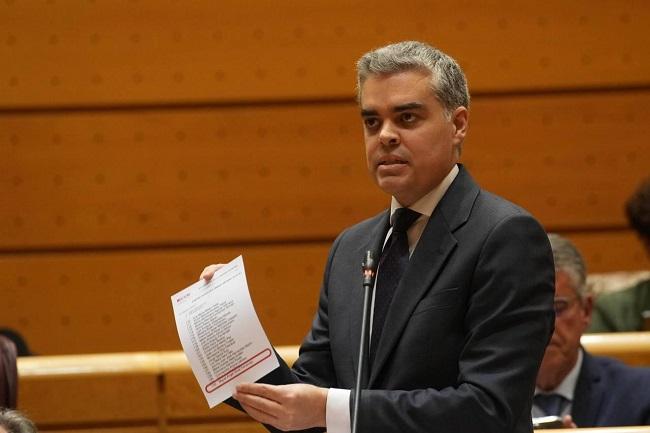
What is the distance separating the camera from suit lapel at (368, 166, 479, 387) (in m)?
1.84

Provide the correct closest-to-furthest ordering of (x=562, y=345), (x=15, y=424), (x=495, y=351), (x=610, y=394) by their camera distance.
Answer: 1. (x=495, y=351)
2. (x=15, y=424)
3. (x=610, y=394)
4. (x=562, y=345)

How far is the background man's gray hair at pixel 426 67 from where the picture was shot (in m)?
A: 1.92

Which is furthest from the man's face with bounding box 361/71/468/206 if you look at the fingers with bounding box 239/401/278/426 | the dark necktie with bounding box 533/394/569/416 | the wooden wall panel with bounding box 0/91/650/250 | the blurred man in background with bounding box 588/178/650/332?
the wooden wall panel with bounding box 0/91/650/250

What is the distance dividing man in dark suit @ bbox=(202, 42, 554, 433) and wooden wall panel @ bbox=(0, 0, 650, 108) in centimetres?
251

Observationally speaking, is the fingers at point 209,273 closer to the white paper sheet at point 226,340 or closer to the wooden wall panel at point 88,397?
the white paper sheet at point 226,340

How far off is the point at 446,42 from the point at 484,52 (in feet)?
0.54

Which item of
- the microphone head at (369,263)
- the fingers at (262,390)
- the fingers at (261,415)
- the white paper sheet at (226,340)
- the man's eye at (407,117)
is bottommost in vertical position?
the fingers at (261,415)

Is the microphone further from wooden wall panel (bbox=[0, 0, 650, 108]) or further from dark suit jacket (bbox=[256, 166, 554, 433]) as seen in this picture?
wooden wall panel (bbox=[0, 0, 650, 108])

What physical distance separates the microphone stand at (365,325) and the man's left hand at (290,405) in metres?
0.06

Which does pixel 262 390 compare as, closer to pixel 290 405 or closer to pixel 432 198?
pixel 290 405

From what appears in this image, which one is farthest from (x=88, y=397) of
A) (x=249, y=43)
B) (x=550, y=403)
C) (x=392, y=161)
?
(x=249, y=43)

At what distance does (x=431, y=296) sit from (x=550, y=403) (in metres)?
1.47

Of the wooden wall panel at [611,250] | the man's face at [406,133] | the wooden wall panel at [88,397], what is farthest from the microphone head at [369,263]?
the wooden wall panel at [611,250]

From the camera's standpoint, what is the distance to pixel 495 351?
175cm
